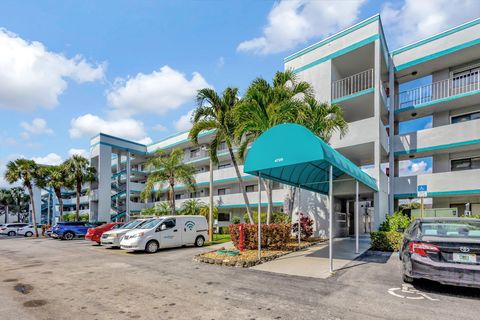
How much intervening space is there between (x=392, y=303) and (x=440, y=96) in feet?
55.0

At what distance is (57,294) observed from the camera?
6922mm

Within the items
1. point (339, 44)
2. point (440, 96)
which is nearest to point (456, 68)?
point (440, 96)

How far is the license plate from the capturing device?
19.5 feet

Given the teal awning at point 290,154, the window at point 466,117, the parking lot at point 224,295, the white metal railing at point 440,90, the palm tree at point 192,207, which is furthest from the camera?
the palm tree at point 192,207

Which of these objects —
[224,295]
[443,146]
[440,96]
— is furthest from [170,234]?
[440,96]

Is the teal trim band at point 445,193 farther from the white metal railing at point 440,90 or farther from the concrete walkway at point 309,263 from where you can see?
the concrete walkway at point 309,263

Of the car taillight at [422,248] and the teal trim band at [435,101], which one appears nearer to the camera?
the car taillight at [422,248]

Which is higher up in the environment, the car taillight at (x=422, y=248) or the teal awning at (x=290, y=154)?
the teal awning at (x=290, y=154)

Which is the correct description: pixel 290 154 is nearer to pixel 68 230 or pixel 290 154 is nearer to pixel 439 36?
pixel 439 36

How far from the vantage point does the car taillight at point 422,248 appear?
6.25 meters

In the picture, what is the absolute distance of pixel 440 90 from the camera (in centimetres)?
1816

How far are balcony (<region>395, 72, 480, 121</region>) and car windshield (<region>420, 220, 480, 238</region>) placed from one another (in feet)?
42.6

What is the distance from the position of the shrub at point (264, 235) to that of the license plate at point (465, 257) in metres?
7.52

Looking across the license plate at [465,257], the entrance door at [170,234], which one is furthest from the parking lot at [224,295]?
the entrance door at [170,234]
